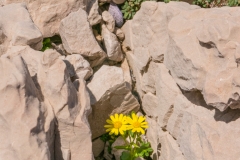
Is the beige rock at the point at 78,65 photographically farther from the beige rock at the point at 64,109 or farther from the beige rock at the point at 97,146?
the beige rock at the point at 97,146

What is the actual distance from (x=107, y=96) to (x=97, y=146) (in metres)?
0.57

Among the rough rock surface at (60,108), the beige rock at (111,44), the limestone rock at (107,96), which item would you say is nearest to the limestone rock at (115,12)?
the beige rock at (111,44)

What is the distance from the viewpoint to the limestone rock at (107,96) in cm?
358

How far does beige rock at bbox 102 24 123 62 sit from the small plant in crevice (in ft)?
2.37

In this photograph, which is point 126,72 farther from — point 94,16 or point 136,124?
point 136,124

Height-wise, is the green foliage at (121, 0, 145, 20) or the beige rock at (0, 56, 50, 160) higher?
the beige rock at (0, 56, 50, 160)

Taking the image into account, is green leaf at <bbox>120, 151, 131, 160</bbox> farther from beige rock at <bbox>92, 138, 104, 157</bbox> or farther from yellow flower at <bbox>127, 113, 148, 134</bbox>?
beige rock at <bbox>92, 138, 104, 157</bbox>

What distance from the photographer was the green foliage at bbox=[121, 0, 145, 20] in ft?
13.8

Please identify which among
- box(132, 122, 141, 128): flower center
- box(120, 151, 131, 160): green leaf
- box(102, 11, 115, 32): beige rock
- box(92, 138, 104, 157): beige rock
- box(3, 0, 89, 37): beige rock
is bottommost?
box(92, 138, 104, 157): beige rock

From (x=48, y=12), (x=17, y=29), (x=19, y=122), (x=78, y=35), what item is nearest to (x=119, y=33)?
(x=78, y=35)

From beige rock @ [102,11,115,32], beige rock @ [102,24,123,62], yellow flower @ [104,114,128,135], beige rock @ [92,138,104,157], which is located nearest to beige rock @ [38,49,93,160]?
yellow flower @ [104,114,128,135]

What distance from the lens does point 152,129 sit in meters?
3.83

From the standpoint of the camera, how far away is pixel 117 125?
3461 mm

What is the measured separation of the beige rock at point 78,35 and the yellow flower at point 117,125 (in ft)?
2.14
